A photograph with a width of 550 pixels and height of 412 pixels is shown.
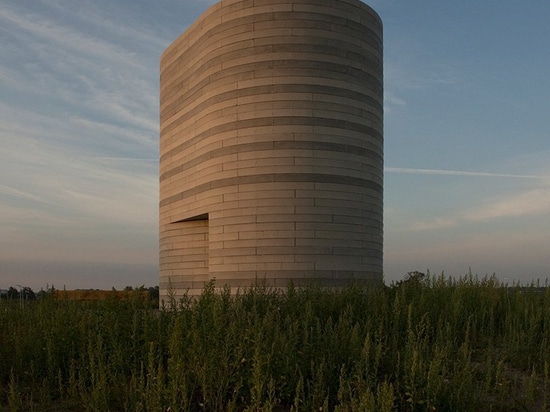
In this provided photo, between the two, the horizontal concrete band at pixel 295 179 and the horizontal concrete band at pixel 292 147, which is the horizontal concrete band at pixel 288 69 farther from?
the horizontal concrete band at pixel 295 179

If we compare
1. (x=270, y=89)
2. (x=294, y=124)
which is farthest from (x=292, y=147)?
(x=270, y=89)

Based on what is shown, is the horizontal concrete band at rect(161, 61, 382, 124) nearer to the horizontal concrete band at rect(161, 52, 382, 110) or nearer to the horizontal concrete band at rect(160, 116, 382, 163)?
the horizontal concrete band at rect(161, 52, 382, 110)

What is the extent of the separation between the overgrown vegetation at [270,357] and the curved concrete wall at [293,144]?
626cm

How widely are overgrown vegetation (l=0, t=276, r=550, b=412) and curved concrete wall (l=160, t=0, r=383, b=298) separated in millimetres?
6262

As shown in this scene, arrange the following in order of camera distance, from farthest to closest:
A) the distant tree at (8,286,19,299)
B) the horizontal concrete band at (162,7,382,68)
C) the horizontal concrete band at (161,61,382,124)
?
1. the horizontal concrete band at (162,7,382,68)
2. the horizontal concrete band at (161,61,382,124)
3. the distant tree at (8,286,19,299)

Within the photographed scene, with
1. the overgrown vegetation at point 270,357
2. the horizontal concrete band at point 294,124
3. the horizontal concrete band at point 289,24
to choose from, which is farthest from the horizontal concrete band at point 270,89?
the overgrown vegetation at point 270,357

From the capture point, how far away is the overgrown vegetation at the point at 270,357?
5.73 m

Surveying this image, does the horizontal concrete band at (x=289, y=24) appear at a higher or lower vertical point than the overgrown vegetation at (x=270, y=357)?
higher

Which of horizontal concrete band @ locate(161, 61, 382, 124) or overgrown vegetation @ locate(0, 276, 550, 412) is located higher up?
horizontal concrete band @ locate(161, 61, 382, 124)

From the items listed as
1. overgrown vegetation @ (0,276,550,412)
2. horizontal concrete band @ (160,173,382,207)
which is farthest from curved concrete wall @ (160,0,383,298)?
overgrown vegetation @ (0,276,550,412)

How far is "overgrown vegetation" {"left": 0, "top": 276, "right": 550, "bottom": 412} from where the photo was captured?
18.8 feet

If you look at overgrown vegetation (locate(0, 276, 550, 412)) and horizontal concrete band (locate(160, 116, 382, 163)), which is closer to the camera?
overgrown vegetation (locate(0, 276, 550, 412))

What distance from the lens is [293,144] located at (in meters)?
16.2

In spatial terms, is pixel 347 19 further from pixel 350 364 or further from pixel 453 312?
pixel 350 364
